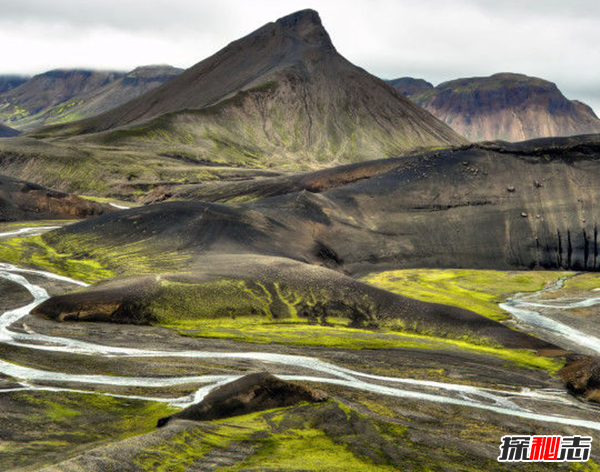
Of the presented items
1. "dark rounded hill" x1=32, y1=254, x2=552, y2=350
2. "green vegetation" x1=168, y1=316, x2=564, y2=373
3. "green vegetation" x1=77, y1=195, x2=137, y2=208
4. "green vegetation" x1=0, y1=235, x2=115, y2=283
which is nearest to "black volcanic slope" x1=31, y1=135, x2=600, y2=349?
"dark rounded hill" x1=32, y1=254, x2=552, y2=350

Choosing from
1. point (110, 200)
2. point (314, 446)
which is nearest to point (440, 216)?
point (110, 200)

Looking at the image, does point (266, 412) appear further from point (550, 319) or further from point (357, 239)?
point (357, 239)

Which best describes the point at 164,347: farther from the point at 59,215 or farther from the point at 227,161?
the point at 227,161

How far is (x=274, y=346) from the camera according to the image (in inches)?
1471

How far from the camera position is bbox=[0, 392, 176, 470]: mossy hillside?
18672 millimetres

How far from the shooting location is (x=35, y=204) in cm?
9806

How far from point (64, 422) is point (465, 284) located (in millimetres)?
61560

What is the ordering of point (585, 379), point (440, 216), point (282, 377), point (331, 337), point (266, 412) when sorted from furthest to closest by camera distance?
1. point (440, 216)
2. point (331, 337)
3. point (585, 379)
4. point (282, 377)
5. point (266, 412)

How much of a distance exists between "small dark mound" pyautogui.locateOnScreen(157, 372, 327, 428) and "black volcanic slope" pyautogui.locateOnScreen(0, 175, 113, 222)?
78.9 meters

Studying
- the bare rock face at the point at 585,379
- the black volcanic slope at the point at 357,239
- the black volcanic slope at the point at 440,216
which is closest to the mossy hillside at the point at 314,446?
the bare rock face at the point at 585,379

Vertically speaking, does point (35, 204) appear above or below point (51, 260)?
above

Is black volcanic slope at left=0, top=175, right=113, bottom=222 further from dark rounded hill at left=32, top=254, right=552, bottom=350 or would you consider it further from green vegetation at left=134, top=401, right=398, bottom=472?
green vegetation at left=134, top=401, right=398, bottom=472

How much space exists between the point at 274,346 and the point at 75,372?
1260cm

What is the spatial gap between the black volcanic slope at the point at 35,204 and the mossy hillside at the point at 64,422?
7471 centimetres
